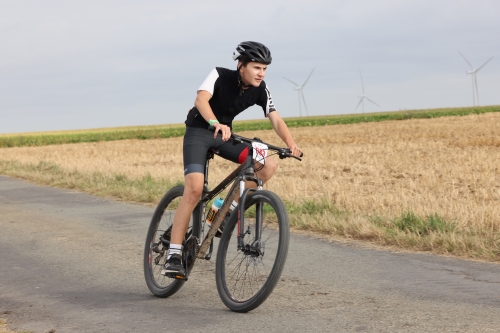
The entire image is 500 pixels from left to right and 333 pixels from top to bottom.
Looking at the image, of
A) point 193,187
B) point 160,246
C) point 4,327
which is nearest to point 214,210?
point 193,187

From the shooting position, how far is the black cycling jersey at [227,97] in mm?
5961

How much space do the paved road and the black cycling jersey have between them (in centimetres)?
146

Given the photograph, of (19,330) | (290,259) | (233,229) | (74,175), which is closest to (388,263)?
(290,259)

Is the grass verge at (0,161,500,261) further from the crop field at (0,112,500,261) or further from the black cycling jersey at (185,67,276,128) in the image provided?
the black cycling jersey at (185,67,276,128)

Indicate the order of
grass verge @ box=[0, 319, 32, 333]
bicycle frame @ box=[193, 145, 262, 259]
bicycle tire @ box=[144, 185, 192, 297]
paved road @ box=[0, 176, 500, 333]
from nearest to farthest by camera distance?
paved road @ box=[0, 176, 500, 333], grass verge @ box=[0, 319, 32, 333], bicycle frame @ box=[193, 145, 262, 259], bicycle tire @ box=[144, 185, 192, 297]

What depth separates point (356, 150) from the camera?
2791 centimetres

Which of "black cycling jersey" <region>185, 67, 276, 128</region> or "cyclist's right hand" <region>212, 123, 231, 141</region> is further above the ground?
"black cycling jersey" <region>185, 67, 276, 128</region>

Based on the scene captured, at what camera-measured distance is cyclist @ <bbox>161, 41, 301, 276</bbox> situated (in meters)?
5.83

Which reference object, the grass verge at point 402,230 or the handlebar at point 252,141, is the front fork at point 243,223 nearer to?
the handlebar at point 252,141

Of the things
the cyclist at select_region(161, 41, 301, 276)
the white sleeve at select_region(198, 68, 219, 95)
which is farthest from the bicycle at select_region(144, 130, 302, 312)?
the white sleeve at select_region(198, 68, 219, 95)

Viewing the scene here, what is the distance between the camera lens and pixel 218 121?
19.5 ft

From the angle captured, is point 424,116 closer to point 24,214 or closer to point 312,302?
point 24,214

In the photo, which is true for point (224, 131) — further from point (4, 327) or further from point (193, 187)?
point (4, 327)

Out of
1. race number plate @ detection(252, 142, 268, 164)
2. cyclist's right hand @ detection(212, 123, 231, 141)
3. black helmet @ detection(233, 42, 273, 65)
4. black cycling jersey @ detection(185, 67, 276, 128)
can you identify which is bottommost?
race number plate @ detection(252, 142, 268, 164)
